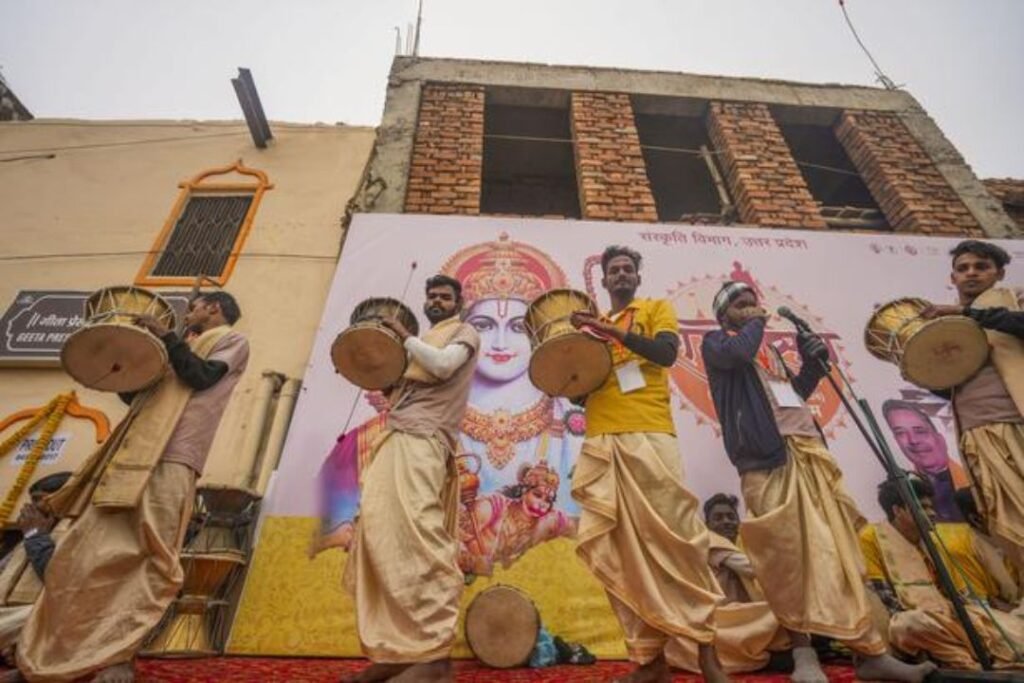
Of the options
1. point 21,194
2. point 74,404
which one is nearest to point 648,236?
point 74,404

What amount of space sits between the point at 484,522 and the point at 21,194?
663 centimetres

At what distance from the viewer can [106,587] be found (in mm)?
2180

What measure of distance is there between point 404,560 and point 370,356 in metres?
0.92

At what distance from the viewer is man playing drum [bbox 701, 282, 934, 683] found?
2197mm

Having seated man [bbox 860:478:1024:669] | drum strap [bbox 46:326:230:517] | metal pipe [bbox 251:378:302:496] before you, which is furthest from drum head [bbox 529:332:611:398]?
metal pipe [bbox 251:378:302:496]

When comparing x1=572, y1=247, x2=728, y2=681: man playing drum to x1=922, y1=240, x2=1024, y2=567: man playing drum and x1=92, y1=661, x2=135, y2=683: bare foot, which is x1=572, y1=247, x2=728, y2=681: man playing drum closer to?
x1=922, y1=240, x2=1024, y2=567: man playing drum

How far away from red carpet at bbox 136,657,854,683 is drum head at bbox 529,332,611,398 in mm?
1281

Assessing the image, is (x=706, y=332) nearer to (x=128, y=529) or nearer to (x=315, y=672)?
(x=315, y=672)

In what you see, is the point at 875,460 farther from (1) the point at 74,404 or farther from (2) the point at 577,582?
(1) the point at 74,404

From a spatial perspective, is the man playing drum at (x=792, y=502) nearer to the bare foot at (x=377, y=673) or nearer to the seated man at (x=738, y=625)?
the seated man at (x=738, y=625)

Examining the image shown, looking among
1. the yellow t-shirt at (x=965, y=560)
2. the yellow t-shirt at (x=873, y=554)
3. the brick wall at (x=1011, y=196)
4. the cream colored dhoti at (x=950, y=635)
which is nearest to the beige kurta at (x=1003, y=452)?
the cream colored dhoti at (x=950, y=635)

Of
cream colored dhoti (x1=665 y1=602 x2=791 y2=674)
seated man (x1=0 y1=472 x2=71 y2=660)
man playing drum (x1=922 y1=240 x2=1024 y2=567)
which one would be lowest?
cream colored dhoti (x1=665 y1=602 x2=791 y2=674)

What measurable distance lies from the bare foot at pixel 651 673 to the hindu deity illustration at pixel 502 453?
1.62 m

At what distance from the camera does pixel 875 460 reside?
4074 mm
